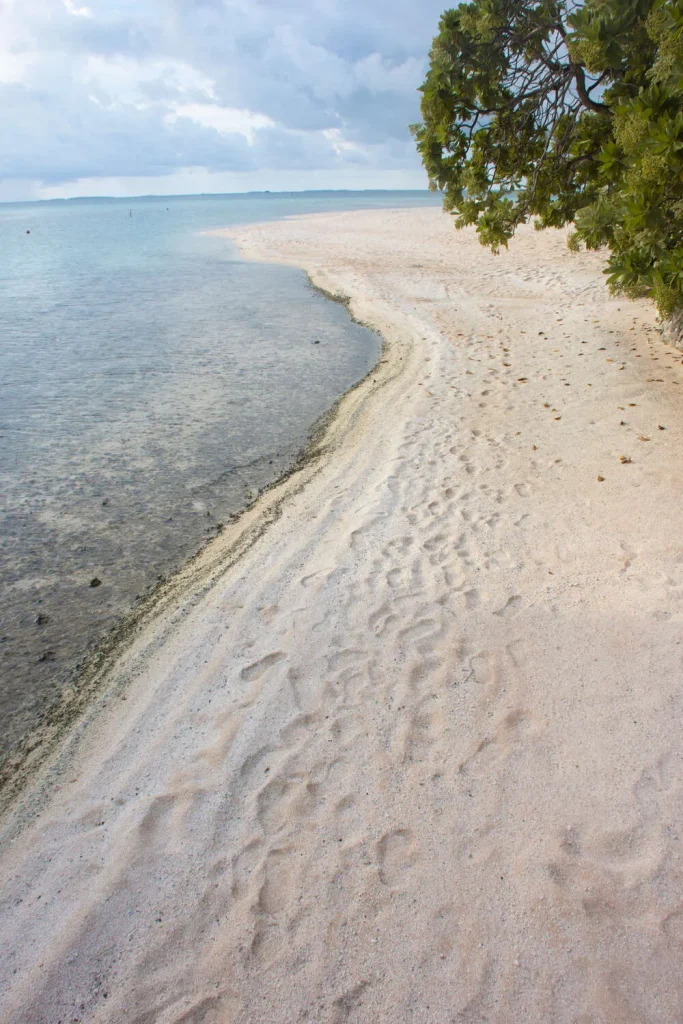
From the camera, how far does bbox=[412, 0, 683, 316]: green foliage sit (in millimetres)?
6641

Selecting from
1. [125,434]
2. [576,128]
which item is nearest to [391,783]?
[125,434]

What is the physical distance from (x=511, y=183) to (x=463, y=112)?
1.50 metres

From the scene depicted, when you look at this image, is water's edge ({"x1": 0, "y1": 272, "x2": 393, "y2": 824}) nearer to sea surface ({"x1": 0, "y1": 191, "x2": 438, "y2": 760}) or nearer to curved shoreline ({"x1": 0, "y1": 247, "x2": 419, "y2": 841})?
curved shoreline ({"x1": 0, "y1": 247, "x2": 419, "y2": 841})

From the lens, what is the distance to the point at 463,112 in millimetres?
9312

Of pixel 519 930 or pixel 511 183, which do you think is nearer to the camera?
pixel 519 930

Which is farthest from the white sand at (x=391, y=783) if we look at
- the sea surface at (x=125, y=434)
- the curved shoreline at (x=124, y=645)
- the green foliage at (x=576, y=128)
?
the green foliage at (x=576, y=128)

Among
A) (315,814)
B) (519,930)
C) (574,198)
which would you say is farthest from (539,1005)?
(574,198)

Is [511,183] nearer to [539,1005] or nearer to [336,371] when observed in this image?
[336,371]

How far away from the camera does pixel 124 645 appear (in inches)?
218

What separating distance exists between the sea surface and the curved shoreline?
16 cm

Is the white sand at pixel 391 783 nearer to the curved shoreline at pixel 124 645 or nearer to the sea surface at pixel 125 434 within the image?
the curved shoreline at pixel 124 645

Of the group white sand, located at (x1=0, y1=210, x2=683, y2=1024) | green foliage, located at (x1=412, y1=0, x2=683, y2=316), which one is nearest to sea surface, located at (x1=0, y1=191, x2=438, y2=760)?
white sand, located at (x1=0, y1=210, x2=683, y2=1024)

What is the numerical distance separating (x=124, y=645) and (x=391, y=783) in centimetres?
282

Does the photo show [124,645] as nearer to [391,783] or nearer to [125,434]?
[391,783]
